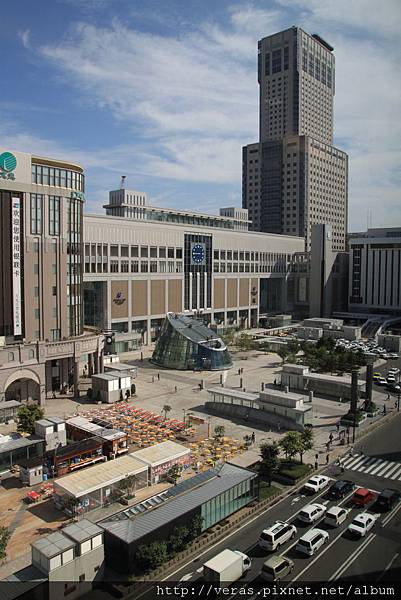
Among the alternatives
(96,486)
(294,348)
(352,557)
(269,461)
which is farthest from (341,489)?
(294,348)

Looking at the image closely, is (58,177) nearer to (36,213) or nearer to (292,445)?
(36,213)

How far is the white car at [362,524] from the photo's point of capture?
2800 centimetres

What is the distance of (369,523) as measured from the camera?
29.1m

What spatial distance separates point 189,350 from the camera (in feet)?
244

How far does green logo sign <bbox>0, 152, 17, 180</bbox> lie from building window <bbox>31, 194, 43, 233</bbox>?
352 cm

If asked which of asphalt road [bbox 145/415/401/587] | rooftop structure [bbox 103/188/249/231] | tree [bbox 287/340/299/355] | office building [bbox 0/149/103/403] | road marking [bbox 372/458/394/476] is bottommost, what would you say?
asphalt road [bbox 145/415/401/587]

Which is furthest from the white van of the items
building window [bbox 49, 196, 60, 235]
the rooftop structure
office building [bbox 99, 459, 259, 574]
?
the rooftop structure

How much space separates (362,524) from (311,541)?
413 centimetres

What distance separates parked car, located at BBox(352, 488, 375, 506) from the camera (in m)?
31.9

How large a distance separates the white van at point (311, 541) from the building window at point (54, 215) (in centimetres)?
4448

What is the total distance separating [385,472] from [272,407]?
14377 millimetres

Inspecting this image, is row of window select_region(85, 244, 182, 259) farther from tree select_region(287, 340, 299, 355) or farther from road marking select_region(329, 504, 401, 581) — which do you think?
road marking select_region(329, 504, 401, 581)

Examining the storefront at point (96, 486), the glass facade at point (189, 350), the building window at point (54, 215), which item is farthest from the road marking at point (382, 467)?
the building window at point (54, 215)

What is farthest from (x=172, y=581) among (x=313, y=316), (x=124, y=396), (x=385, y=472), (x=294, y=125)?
(x=294, y=125)
